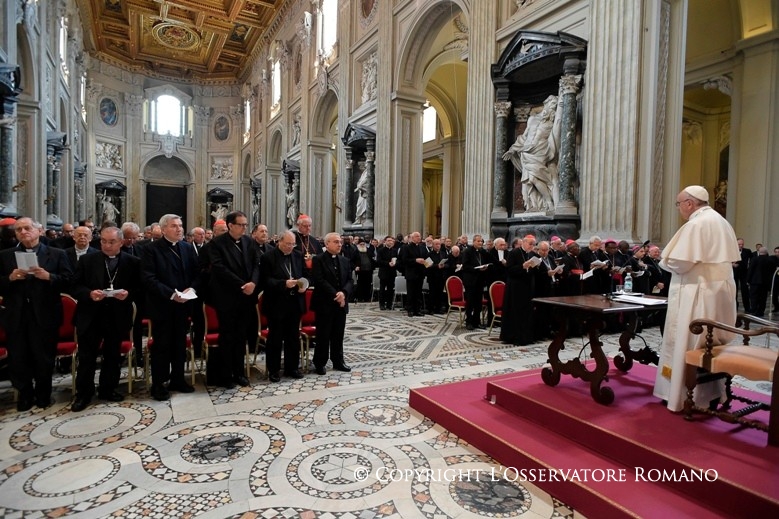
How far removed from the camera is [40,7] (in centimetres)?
1302

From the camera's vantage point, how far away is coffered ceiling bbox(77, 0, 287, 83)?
72.9 ft

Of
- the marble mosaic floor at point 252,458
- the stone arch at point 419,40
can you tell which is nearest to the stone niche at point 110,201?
the stone arch at point 419,40

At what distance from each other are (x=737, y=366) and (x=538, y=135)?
667 cm

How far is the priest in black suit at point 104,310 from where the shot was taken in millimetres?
3947

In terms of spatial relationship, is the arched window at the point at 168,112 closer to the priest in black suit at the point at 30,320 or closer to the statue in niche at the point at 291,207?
the statue in niche at the point at 291,207

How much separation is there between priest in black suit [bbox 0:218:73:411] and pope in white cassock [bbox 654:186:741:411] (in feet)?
16.6

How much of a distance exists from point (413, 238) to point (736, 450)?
297 inches

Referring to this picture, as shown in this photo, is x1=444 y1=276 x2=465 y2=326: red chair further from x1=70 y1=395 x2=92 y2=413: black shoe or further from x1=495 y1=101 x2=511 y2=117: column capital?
x1=70 y1=395 x2=92 y2=413: black shoe

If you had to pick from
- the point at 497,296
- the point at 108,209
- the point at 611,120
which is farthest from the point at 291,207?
the point at 611,120

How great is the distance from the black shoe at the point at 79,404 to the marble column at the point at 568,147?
740 centimetres

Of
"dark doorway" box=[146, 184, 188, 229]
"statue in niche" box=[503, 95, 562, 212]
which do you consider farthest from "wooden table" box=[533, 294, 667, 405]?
"dark doorway" box=[146, 184, 188, 229]

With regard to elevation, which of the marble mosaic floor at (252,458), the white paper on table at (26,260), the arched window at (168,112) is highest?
the arched window at (168,112)

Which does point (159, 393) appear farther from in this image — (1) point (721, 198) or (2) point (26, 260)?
(1) point (721, 198)

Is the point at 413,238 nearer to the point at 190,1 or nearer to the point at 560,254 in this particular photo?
the point at 560,254
